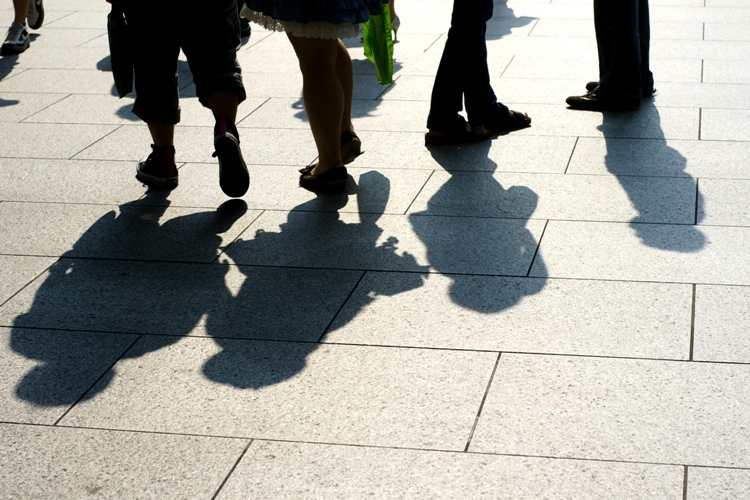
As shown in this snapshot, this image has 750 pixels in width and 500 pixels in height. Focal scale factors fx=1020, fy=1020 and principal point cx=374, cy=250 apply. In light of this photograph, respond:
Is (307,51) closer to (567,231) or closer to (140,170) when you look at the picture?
(140,170)

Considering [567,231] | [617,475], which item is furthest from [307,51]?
[617,475]

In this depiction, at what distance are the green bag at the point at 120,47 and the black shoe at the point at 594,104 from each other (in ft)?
8.96

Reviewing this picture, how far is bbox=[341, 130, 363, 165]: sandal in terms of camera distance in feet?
17.1

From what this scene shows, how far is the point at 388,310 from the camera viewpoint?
12.5 ft

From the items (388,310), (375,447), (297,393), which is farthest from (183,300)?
(375,447)

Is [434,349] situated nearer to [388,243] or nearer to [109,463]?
[388,243]

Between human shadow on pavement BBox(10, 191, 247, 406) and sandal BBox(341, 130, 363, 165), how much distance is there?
2.05ft

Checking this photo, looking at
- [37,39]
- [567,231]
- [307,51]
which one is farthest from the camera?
[37,39]

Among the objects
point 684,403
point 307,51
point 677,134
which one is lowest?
point 677,134

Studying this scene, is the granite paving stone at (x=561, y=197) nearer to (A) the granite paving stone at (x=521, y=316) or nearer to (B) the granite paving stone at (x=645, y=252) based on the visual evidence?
(B) the granite paving stone at (x=645, y=252)

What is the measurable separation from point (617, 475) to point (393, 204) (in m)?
2.34

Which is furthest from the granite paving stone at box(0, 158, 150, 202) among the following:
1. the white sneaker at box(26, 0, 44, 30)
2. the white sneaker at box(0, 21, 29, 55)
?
the white sneaker at box(26, 0, 44, 30)

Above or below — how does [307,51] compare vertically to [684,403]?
above

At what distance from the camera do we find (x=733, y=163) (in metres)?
5.17
